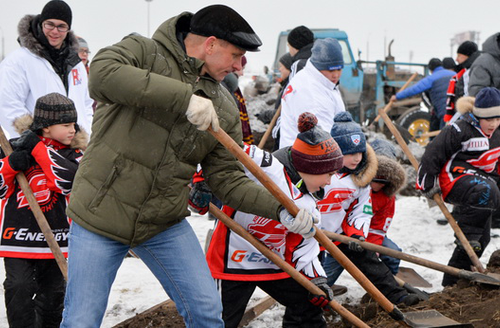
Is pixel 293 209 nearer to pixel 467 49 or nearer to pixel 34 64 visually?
pixel 34 64

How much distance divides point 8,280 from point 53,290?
297mm

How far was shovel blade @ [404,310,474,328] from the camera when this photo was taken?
3467mm

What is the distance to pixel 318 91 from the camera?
486cm

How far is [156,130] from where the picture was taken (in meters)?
2.37

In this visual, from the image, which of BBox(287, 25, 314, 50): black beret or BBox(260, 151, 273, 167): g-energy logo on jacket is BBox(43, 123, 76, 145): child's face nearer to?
BBox(260, 151, 273, 167): g-energy logo on jacket

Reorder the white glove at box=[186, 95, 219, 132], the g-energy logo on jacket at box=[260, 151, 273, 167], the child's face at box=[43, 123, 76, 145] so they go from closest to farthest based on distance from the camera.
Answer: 1. the white glove at box=[186, 95, 219, 132]
2. the g-energy logo on jacket at box=[260, 151, 273, 167]
3. the child's face at box=[43, 123, 76, 145]

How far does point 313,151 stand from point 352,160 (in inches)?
40.2

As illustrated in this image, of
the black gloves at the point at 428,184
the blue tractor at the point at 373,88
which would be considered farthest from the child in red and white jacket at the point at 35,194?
the blue tractor at the point at 373,88

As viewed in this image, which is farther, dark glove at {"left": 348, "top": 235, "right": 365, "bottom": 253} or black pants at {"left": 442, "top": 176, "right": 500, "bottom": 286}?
black pants at {"left": 442, "top": 176, "right": 500, "bottom": 286}

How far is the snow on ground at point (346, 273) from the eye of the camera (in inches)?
173

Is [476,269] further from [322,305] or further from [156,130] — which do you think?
[156,130]

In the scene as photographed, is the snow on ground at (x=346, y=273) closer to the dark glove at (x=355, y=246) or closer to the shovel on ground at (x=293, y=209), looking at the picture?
the dark glove at (x=355, y=246)

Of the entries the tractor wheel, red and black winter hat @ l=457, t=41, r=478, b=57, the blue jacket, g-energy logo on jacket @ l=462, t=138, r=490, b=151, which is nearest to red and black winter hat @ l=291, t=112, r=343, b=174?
g-energy logo on jacket @ l=462, t=138, r=490, b=151

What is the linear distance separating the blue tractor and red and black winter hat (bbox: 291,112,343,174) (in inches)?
409
